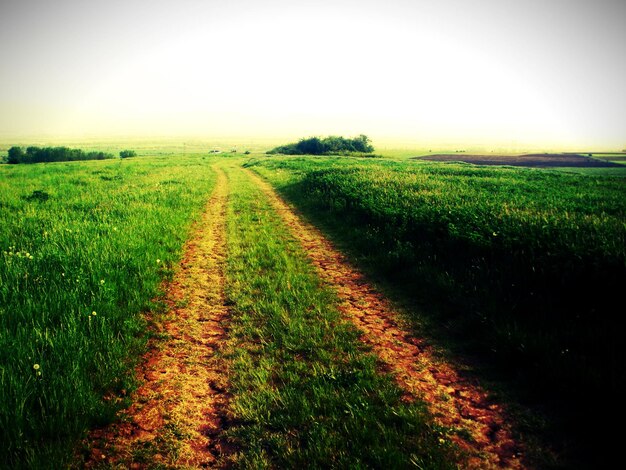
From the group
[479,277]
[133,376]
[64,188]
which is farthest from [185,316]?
[64,188]

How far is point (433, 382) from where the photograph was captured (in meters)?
4.07

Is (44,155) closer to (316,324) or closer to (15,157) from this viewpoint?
(15,157)

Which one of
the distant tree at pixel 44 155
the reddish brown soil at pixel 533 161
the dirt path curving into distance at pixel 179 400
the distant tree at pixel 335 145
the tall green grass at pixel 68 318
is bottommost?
the dirt path curving into distance at pixel 179 400

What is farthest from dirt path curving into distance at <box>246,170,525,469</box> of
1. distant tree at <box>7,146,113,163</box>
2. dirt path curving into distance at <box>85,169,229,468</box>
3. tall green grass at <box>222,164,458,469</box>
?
distant tree at <box>7,146,113,163</box>

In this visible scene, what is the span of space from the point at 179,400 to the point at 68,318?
2434 millimetres

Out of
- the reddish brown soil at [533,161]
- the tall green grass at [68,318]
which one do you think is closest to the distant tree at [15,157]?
the tall green grass at [68,318]

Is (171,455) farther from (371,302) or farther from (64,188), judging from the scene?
(64,188)

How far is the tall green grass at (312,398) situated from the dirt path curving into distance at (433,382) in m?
0.23

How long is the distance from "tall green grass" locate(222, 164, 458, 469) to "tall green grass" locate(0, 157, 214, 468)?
155 cm

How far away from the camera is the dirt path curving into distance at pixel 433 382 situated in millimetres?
3129

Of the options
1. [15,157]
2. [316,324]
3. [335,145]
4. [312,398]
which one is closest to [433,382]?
[312,398]

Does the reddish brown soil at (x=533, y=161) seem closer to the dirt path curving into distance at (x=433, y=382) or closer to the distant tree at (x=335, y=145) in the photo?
the distant tree at (x=335, y=145)

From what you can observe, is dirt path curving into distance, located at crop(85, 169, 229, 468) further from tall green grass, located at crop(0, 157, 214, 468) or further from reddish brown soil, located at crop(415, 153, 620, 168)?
reddish brown soil, located at crop(415, 153, 620, 168)

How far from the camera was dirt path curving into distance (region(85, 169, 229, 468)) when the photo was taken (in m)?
3.06
